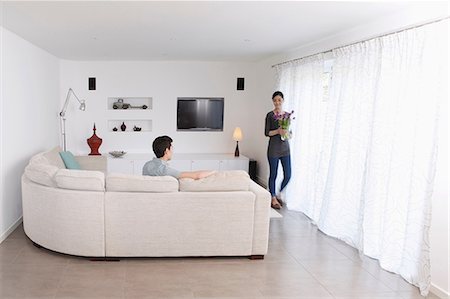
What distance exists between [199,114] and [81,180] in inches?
170

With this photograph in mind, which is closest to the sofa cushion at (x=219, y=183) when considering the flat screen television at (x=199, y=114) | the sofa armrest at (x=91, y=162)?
the sofa armrest at (x=91, y=162)

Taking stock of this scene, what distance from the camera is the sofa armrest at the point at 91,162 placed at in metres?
6.32

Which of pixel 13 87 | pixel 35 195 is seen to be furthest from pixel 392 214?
pixel 13 87

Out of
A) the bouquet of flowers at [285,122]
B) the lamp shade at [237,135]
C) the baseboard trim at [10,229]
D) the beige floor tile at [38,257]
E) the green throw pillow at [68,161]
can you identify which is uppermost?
the bouquet of flowers at [285,122]

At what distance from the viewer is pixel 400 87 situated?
3.48 meters

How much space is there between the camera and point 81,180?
356 centimetres

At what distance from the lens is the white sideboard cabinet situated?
6914 millimetres

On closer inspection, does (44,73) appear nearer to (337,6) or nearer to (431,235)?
(337,6)

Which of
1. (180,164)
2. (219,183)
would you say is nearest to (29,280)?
(219,183)

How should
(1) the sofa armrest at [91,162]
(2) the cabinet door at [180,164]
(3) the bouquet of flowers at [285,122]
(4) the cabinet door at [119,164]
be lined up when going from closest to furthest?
(3) the bouquet of flowers at [285,122] → (1) the sofa armrest at [91,162] → (4) the cabinet door at [119,164] → (2) the cabinet door at [180,164]

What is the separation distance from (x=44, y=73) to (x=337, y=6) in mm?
4472

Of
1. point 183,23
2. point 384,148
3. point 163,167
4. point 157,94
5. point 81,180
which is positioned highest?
point 183,23

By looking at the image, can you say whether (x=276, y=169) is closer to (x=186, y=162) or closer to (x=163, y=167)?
(x=186, y=162)

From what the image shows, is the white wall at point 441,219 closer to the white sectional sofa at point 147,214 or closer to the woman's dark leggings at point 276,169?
the white sectional sofa at point 147,214
